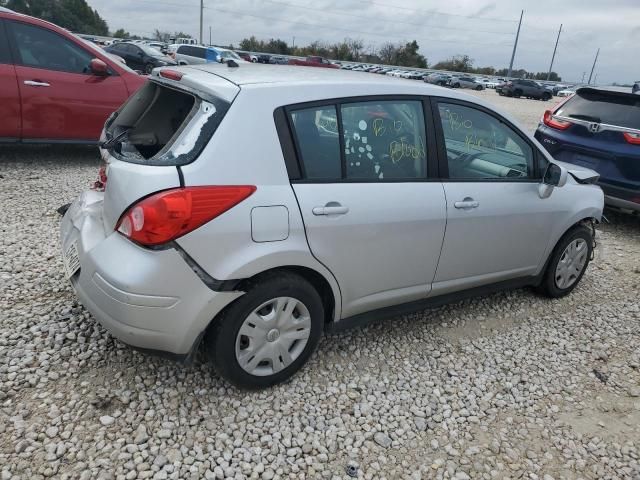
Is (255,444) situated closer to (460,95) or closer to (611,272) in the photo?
(460,95)

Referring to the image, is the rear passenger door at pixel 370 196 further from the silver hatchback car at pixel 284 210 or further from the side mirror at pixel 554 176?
the side mirror at pixel 554 176

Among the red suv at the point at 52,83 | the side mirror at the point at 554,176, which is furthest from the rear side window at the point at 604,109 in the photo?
the red suv at the point at 52,83

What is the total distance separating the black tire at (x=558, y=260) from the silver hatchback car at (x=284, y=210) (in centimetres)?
56

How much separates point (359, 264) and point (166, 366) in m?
1.22

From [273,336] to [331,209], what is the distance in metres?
0.71

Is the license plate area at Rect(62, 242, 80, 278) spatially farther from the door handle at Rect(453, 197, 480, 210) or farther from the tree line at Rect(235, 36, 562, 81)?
the tree line at Rect(235, 36, 562, 81)

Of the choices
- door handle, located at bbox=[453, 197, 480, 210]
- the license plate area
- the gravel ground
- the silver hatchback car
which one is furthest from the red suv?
door handle, located at bbox=[453, 197, 480, 210]

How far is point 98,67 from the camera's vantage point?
20.0 feet

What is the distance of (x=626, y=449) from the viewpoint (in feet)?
8.40

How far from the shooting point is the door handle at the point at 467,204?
3.01 meters

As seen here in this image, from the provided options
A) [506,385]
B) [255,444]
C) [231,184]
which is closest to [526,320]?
[506,385]

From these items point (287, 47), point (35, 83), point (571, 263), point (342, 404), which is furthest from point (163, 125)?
point (287, 47)

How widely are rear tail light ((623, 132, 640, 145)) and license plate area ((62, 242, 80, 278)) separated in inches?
220

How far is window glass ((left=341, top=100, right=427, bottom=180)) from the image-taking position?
2.70 metres
